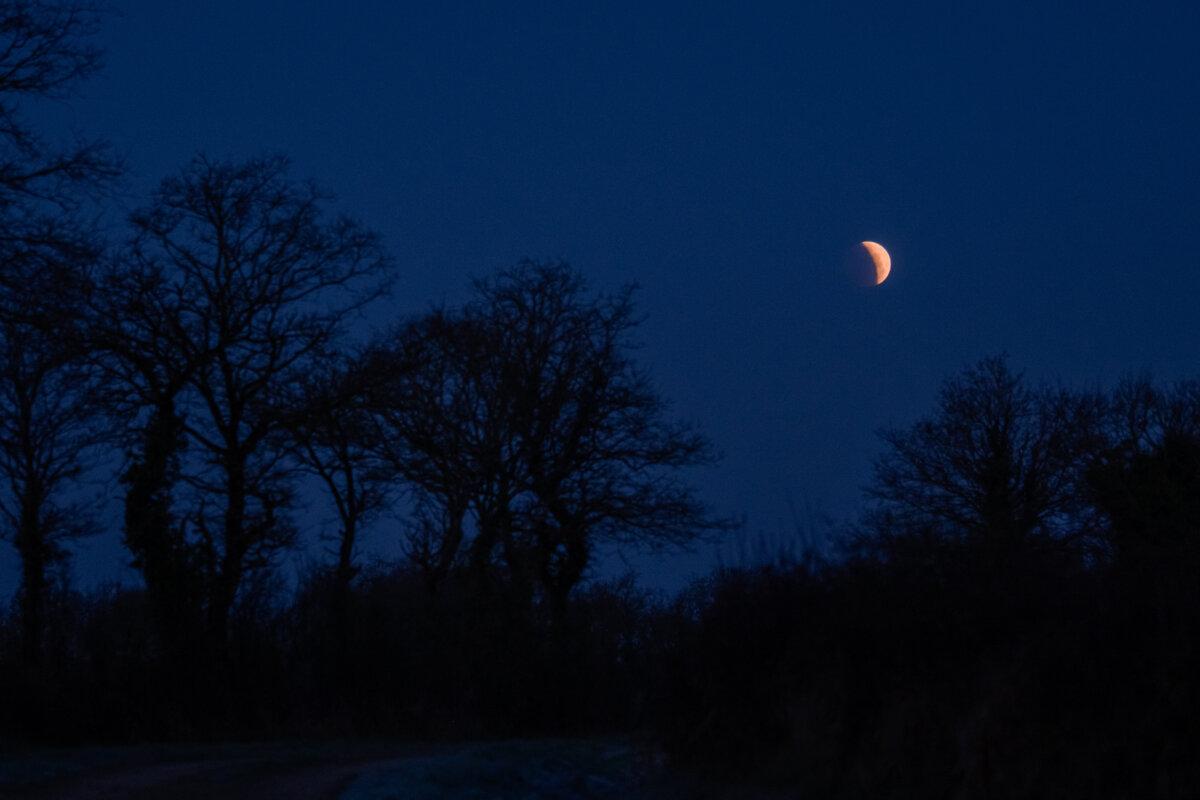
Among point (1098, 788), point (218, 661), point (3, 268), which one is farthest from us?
point (218, 661)

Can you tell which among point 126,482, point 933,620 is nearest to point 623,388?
point 126,482

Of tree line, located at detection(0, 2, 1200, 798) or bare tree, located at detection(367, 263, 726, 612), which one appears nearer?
tree line, located at detection(0, 2, 1200, 798)

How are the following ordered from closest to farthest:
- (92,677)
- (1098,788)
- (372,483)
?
(1098,788) < (92,677) < (372,483)

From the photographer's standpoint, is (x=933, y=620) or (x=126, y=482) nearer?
(x=933, y=620)

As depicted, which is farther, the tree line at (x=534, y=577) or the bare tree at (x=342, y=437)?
the bare tree at (x=342, y=437)

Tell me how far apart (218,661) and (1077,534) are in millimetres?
15267

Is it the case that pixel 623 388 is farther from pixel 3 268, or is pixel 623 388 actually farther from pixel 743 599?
pixel 743 599

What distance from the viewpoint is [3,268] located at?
1758cm

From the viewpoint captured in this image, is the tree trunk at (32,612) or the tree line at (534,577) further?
the tree trunk at (32,612)

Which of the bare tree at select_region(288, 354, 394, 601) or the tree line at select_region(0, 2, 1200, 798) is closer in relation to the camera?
the tree line at select_region(0, 2, 1200, 798)

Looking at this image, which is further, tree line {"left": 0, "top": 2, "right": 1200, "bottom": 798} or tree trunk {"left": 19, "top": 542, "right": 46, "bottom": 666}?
tree trunk {"left": 19, "top": 542, "right": 46, "bottom": 666}

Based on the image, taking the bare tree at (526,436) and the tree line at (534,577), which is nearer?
the tree line at (534,577)

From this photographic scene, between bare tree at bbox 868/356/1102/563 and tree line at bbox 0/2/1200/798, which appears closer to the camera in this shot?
tree line at bbox 0/2/1200/798

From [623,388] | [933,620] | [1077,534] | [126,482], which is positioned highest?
[623,388]
